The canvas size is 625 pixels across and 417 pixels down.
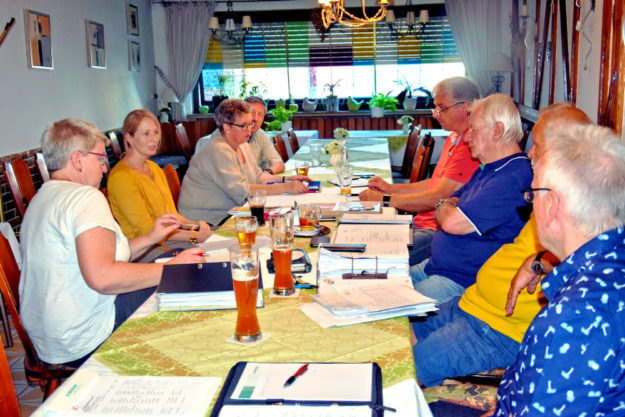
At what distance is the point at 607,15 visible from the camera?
10.2 ft

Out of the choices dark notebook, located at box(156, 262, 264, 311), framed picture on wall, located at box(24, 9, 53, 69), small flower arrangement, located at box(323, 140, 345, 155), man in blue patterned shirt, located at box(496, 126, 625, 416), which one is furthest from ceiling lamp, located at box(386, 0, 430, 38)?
man in blue patterned shirt, located at box(496, 126, 625, 416)

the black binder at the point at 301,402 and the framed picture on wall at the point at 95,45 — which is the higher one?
the framed picture on wall at the point at 95,45

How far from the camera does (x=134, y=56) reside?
7.96 m

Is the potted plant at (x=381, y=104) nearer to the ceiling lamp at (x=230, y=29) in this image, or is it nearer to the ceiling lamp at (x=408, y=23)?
the ceiling lamp at (x=408, y=23)

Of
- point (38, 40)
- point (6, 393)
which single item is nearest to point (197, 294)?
point (6, 393)

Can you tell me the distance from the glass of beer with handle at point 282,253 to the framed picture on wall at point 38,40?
4690 millimetres

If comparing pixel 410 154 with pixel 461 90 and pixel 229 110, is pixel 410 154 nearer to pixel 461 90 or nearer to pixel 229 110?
pixel 461 90

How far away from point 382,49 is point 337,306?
306 inches

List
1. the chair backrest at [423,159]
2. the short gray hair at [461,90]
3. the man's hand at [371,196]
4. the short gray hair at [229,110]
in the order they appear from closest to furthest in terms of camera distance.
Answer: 1. the man's hand at [371,196]
2. the short gray hair at [461,90]
3. the short gray hair at [229,110]
4. the chair backrest at [423,159]

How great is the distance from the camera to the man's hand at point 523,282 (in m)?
1.57

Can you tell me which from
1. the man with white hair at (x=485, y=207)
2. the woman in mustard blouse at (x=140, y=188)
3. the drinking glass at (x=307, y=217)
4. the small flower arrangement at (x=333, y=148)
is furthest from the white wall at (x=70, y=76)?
the man with white hair at (x=485, y=207)

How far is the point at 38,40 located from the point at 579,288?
5716 millimetres

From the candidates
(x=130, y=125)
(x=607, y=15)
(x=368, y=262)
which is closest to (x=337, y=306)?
(x=368, y=262)

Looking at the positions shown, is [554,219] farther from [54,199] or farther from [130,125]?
[130,125]
